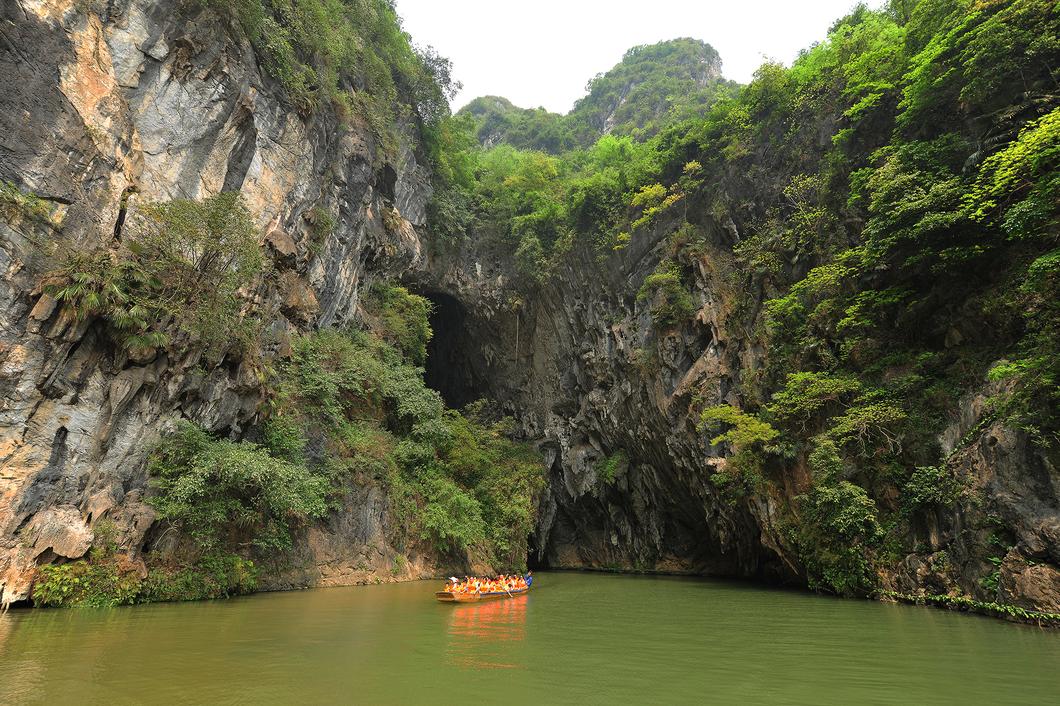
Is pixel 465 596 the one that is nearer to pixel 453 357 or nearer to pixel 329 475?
pixel 329 475

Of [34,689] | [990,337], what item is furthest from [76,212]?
[990,337]

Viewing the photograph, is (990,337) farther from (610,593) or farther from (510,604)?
(510,604)

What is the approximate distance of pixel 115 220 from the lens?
12.5 m

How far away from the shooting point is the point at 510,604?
1291 centimetres

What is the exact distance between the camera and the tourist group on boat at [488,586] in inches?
500

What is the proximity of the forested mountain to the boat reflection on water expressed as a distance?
18.7 ft

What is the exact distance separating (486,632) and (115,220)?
476 inches

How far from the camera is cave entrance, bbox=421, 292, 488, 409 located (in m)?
31.1

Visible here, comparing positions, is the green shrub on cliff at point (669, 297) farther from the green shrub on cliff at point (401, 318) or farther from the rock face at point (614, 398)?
the green shrub on cliff at point (401, 318)

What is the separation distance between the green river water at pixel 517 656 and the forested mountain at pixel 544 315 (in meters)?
2.35

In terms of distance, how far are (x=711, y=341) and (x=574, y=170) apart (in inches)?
701

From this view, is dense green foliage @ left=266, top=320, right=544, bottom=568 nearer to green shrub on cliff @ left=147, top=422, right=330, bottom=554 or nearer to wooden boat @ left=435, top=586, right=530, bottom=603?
green shrub on cliff @ left=147, top=422, right=330, bottom=554

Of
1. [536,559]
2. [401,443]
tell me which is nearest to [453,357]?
[536,559]

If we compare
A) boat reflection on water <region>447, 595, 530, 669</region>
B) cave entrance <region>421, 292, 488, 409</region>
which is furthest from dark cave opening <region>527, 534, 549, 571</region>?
boat reflection on water <region>447, 595, 530, 669</region>
